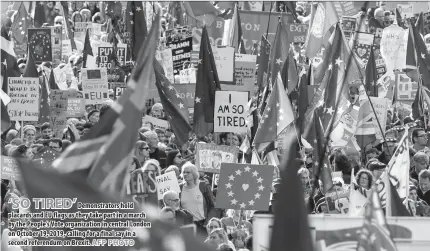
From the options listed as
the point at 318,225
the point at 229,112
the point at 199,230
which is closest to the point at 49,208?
the point at 318,225

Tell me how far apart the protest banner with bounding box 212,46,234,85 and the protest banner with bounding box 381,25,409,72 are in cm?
232

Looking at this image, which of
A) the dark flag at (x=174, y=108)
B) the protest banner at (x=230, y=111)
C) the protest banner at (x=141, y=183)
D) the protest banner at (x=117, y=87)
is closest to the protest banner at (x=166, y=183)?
the protest banner at (x=141, y=183)

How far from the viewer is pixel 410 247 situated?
596cm

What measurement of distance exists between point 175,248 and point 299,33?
54.9ft

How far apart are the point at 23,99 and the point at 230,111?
2.78 m

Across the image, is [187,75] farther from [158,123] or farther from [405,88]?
[405,88]

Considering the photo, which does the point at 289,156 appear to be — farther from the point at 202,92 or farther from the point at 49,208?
the point at 202,92

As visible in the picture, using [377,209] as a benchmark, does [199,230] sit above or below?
below

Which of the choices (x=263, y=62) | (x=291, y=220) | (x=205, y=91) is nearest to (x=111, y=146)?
(x=291, y=220)

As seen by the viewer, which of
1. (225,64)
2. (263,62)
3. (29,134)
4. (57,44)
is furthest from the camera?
(57,44)

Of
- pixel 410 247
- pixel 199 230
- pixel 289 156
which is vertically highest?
pixel 289 156

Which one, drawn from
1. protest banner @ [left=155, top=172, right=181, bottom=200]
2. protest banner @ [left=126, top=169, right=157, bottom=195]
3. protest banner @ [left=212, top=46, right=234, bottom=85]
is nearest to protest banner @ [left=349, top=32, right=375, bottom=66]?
protest banner @ [left=212, top=46, right=234, bottom=85]

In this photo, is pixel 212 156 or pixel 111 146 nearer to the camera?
pixel 111 146

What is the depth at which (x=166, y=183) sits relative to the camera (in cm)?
1138
